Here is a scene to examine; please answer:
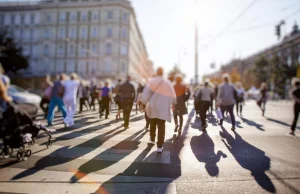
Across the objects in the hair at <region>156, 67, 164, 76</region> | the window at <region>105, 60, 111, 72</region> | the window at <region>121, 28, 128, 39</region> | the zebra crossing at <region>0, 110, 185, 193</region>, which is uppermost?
the window at <region>121, 28, 128, 39</region>

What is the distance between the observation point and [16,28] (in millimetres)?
61562

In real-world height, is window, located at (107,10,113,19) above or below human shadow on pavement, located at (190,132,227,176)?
above

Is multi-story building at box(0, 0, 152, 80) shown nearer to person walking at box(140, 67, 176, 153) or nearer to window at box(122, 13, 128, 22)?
window at box(122, 13, 128, 22)

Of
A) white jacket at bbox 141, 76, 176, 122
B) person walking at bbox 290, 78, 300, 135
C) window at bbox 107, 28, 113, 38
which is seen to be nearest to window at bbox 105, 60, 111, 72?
window at bbox 107, 28, 113, 38

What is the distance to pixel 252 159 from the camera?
17.0 feet

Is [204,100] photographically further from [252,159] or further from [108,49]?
[108,49]

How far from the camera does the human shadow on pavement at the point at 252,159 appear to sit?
395 centimetres

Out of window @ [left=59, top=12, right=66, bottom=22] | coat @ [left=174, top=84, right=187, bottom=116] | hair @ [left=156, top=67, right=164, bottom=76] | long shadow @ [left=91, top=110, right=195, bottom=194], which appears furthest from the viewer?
window @ [left=59, top=12, right=66, bottom=22]

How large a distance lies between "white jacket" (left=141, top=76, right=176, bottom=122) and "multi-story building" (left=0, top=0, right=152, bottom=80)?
2018 inches

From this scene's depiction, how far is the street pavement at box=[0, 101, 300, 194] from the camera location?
3.70m

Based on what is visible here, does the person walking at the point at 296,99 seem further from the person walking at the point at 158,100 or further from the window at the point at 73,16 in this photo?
the window at the point at 73,16

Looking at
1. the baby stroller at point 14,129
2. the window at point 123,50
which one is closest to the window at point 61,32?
the window at point 123,50

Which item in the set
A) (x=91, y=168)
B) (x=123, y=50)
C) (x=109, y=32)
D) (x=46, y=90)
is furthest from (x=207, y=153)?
(x=109, y=32)

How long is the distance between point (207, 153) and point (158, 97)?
178 centimetres
